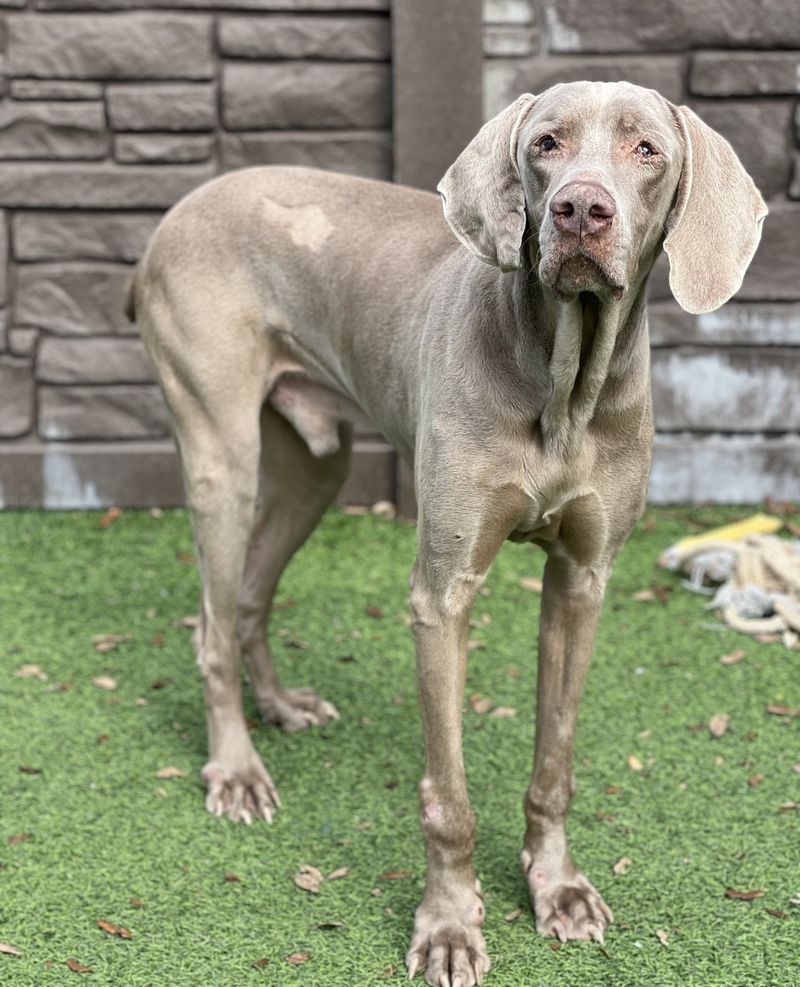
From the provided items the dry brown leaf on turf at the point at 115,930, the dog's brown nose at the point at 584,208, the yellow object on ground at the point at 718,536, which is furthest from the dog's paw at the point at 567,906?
the yellow object on ground at the point at 718,536

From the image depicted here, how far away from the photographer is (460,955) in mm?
2639

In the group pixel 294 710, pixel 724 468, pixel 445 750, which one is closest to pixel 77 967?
pixel 445 750

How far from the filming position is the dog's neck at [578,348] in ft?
8.09

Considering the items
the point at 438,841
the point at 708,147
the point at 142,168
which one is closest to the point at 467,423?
the point at 708,147

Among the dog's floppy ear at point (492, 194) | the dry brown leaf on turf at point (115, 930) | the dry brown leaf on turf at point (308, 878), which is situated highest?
the dog's floppy ear at point (492, 194)

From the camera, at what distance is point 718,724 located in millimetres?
3709

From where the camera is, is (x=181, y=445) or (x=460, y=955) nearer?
(x=460, y=955)

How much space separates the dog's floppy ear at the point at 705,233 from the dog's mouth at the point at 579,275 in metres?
0.14

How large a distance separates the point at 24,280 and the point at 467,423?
322 centimetres

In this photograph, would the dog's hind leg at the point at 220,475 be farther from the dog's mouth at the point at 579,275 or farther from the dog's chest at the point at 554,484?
the dog's mouth at the point at 579,275

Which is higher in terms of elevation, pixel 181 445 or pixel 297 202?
pixel 297 202

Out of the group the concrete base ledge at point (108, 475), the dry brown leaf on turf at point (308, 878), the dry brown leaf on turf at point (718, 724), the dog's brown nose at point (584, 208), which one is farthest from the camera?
the concrete base ledge at point (108, 475)

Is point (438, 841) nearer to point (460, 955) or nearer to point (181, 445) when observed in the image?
point (460, 955)

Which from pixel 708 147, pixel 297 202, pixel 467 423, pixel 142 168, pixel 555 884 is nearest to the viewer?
pixel 708 147
